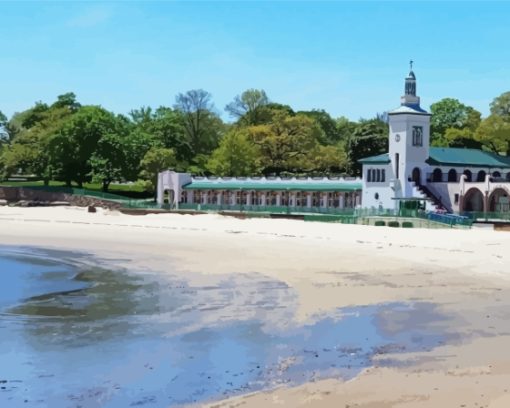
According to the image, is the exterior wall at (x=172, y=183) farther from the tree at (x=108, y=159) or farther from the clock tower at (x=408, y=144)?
the clock tower at (x=408, y=144)

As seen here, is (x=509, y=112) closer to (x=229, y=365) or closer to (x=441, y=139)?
(x=441, y=139)

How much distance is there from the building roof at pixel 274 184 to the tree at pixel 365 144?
14.8 metres

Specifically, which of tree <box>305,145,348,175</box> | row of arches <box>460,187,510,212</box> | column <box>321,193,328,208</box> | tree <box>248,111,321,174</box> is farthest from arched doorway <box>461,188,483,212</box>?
tree <box>248,111,321,174</box>

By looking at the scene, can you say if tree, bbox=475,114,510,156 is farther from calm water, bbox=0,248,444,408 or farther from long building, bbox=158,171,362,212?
calm water, bbox=0,248,444,408

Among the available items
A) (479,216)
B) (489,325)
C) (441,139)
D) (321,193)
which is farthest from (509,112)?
(489,325)

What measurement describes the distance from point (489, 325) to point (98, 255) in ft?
82.0

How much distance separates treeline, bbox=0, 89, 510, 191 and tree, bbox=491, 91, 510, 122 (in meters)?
0.11

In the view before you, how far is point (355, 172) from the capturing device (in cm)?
8869

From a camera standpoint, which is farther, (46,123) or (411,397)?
(46,123)

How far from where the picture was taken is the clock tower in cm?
6738

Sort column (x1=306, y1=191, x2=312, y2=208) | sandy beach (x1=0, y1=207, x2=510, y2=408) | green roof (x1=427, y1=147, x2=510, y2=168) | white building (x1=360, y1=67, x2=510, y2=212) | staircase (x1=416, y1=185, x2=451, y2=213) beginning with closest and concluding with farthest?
sandy beach (x1=0, y1=207, x2=510, y2=408), staircase (x1=416, y1=185, x2=451, y2=213), white building (x1=360, y1=67, x2=510, y2=212), green roof (x1=427, y1=147, x2=510, y2=168), column (x1=306, y1=191, x2=312, y2=208)

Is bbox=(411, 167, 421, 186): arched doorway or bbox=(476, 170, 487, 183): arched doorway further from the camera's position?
bbox=(476, 170, 487, 183): arched doorway

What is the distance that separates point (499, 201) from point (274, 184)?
75.2 feet

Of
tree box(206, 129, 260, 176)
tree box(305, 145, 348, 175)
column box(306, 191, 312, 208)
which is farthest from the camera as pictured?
tree box(305, 145, 348, 175)
